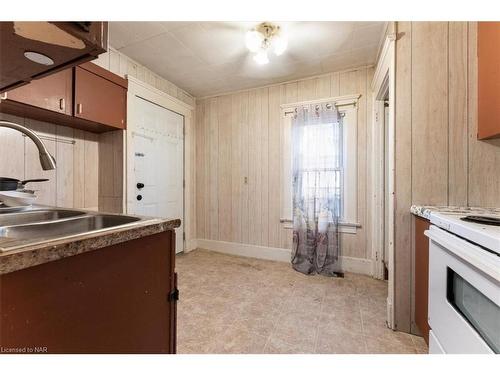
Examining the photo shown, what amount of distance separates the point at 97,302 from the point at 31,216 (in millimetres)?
892

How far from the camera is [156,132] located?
117 inches

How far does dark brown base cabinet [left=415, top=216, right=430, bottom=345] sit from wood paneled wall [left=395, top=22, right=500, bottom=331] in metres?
0.08

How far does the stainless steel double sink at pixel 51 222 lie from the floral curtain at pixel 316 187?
2223 millimetres

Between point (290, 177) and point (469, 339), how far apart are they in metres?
2.32

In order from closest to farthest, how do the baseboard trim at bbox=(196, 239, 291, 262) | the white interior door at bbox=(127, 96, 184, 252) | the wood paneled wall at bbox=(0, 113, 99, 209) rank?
the wood paneled wall at bbox=(0, 113, 99, 209) < the white interior door at bbox=(127, 96, 184, 252) < the baseboard trim at bbox=(196, 239, 291, 262)

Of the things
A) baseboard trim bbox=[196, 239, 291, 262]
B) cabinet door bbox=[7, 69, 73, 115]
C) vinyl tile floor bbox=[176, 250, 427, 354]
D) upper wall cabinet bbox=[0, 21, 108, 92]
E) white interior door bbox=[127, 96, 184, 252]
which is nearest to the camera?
upper wall cabinet bbox=[0, 21, 108, 92]

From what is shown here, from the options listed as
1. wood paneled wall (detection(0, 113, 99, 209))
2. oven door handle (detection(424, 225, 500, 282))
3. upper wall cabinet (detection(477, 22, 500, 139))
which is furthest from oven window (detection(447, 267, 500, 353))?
wood paneled wall (detection(0, 113, 99, 209))

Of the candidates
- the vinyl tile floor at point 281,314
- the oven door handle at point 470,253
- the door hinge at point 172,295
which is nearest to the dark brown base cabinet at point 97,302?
the door hinge at point 172,295

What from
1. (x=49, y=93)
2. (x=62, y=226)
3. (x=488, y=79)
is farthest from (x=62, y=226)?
(x=488, y=79)

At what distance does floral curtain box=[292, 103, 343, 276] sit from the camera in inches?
107

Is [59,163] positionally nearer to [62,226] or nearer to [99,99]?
[99,99]

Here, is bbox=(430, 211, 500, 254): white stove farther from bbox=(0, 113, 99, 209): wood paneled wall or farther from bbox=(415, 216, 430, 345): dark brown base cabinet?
bbox=(0, 113, 99, 209): wood paneled wall

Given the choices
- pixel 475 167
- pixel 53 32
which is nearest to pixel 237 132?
pixel 475 167
